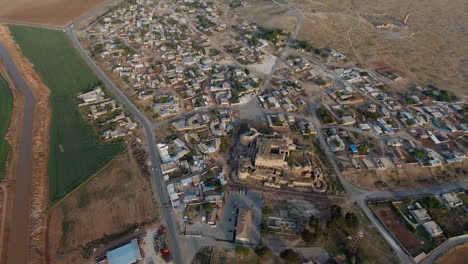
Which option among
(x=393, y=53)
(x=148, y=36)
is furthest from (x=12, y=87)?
(x=393, y=53)

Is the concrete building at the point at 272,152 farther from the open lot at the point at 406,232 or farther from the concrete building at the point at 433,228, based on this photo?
the concrete building at the point at 433,228

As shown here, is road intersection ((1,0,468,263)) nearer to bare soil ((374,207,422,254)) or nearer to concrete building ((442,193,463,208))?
bare soil ((374,207,422,254))

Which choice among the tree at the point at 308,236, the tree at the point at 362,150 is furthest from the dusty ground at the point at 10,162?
the tree at the point at 362,150

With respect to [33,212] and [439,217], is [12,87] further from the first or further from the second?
[439,217]

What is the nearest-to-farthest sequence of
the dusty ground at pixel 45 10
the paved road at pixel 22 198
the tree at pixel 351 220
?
the paved road at pixel 22 198, the tree at pixel 351 220, the dusty ground at pixel 45 10

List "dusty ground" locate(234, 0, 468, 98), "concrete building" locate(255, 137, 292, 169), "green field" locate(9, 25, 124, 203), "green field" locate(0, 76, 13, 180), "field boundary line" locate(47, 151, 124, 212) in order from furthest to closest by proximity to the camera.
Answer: "dusty ground" locate(234, 0, 468, 98), "green field" locate(0, 76, 13, 180), "green field" locate(9, 25, 124, 203), "concrete building" locate(255, 137, 292, 169), "field boundary line" locate(47, 151, 124, 212)

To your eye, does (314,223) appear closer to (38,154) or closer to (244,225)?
(244,225)

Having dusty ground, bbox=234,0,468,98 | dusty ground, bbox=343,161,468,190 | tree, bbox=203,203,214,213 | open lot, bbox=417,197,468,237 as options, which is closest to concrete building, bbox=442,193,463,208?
open lot, bbox=417,197,468,237
